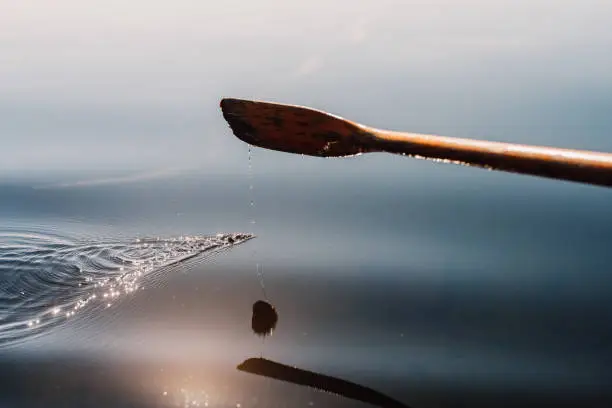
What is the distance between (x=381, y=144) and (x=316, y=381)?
1.56 m

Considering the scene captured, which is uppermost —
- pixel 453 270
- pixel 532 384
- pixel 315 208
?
pixel 315 208

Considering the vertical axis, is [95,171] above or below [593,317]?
above

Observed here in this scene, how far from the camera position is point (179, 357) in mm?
4004

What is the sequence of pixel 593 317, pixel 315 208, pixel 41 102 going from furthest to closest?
pixel 41 102
pixel 315 208
pixel 593 317

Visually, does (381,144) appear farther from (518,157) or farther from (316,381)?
(316,381)

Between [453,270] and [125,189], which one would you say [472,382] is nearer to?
[453,270]

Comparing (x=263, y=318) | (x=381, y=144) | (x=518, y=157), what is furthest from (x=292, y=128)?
(x=263, y=318)

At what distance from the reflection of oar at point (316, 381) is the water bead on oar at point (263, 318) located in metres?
0.40

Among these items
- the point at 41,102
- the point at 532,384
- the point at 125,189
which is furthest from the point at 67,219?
the point at 41,102

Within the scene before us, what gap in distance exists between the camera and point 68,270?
5355 millimetres

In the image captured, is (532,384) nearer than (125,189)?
Yes

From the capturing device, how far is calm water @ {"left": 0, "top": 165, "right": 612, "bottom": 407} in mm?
3742

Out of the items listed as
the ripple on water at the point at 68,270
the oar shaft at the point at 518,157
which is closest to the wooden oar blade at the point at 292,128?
the oar shaft at the point at 518,157

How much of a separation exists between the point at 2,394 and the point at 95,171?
21.2 feet
